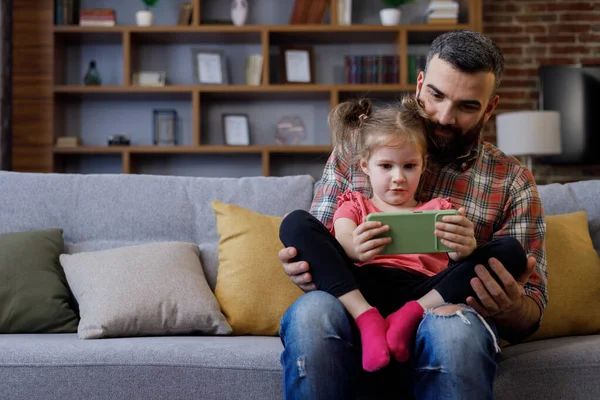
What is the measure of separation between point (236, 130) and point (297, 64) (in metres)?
0.56

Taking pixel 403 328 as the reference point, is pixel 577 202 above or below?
above

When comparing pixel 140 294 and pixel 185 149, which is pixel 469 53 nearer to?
pixel 140 294

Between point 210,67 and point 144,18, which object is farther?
point 210,67

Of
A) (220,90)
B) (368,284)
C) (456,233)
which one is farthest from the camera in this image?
(220,90)

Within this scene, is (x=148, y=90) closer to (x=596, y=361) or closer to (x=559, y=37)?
(x=559, y=37)

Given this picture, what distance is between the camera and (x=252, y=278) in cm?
196

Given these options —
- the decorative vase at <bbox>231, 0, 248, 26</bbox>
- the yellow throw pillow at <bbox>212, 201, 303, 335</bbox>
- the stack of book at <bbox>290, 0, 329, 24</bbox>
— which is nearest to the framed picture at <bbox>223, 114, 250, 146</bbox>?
the decorative vase at <bbox>231, 0, 248, 26</bbox>

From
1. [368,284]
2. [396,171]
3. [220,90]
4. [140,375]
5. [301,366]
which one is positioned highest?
[220,90]

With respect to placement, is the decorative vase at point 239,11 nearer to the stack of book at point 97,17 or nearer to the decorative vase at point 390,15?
the stack of book at point 97,17

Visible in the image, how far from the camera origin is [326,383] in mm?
1293

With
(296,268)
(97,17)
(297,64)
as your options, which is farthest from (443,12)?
(296,268)

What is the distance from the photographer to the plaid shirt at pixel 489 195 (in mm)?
1669

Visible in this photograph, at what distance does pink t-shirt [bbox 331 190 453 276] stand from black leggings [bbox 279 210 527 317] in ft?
0.18

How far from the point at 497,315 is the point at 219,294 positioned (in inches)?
31.2
